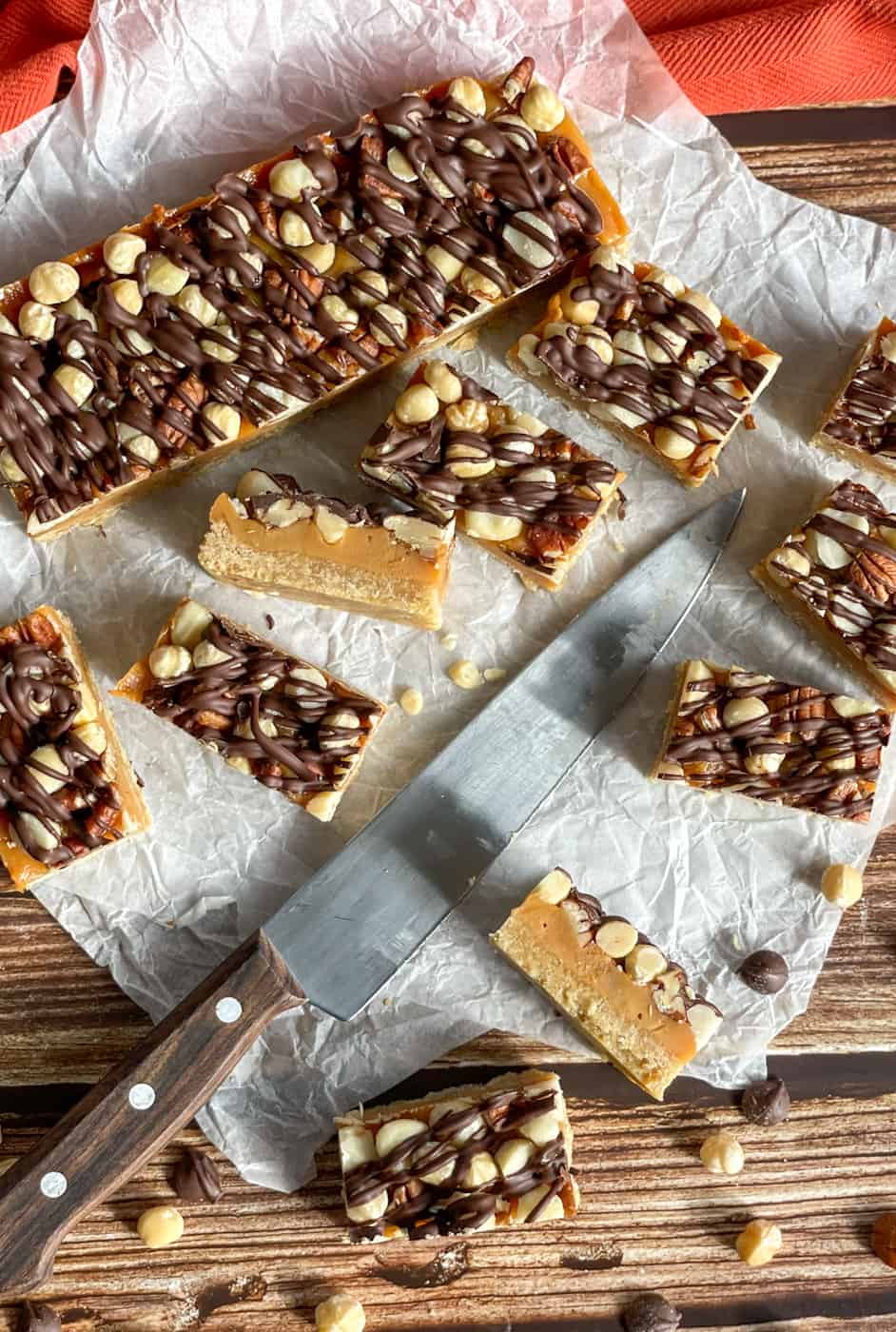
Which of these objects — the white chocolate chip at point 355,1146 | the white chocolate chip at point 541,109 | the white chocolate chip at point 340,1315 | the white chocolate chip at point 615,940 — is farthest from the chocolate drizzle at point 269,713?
the white chocolate chip at point 541,109

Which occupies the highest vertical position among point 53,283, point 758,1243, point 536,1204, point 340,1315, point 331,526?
point 53,283

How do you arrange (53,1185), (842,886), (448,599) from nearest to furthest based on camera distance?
(53,1185), (842,886), (448,599)

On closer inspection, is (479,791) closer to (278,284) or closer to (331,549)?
(331,549)

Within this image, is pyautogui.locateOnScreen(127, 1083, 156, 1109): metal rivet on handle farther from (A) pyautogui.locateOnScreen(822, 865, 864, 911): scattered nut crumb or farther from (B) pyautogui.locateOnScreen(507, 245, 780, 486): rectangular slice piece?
(B) pyautogui.locateOnScreen(507, 245, 780, 486): rectangular slice piece

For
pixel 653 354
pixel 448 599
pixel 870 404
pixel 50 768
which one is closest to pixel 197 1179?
pixel 50 768

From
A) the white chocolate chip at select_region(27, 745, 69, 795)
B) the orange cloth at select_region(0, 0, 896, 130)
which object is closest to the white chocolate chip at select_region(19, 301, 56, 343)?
the orange cloth at select_region(0, 0, 896, 130)

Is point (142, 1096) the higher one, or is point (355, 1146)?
point (142, 1096)

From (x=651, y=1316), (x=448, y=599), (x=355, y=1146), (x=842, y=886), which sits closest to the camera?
(x=355, y=1146)
